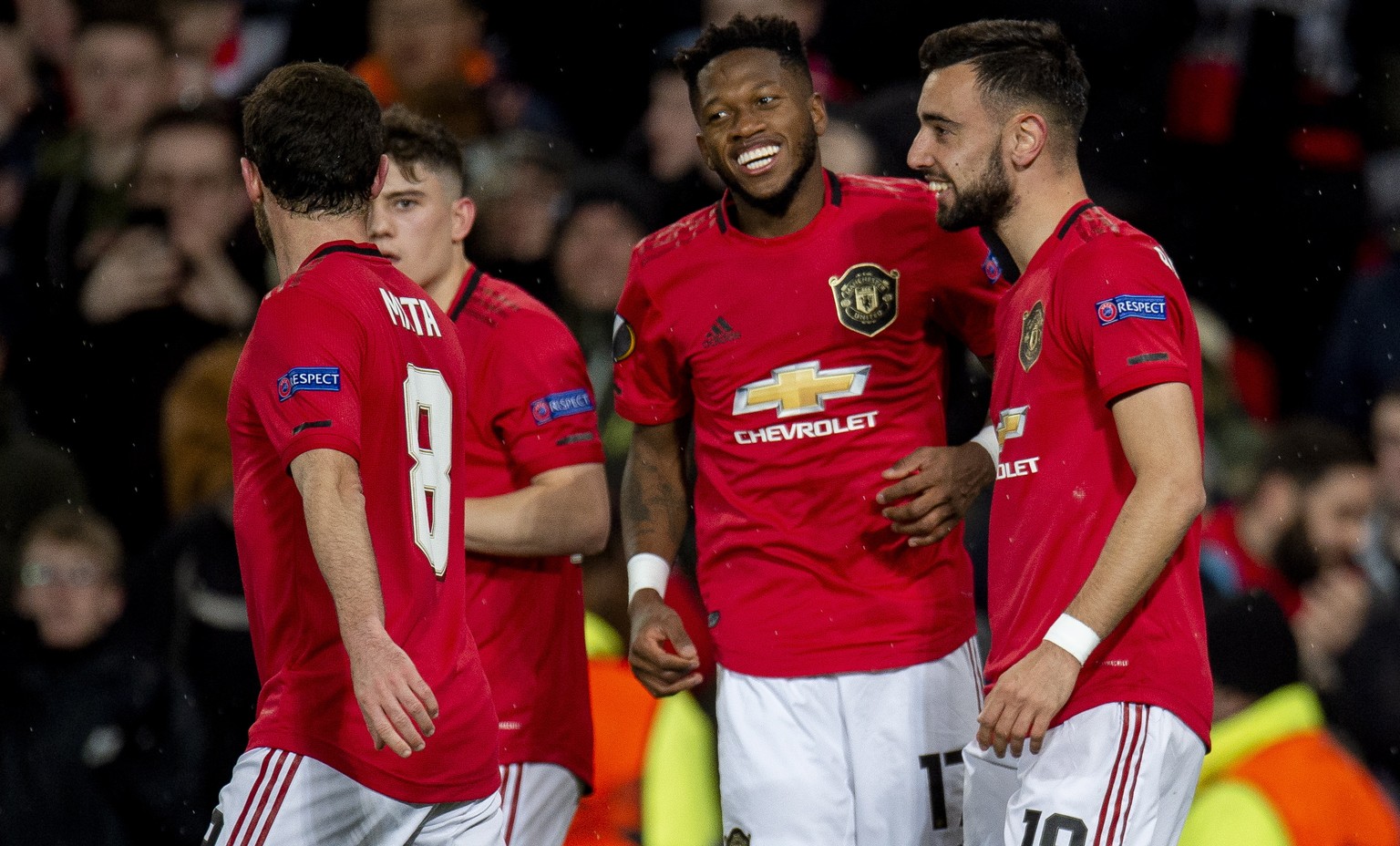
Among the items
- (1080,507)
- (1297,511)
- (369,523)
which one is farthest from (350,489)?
(1297,511)

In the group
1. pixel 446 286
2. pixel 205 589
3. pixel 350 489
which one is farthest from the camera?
pixel 205 589

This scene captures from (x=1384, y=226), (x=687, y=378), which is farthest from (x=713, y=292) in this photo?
(x=1384, y=226)

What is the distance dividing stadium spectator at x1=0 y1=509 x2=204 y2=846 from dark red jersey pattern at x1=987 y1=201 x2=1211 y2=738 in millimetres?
3793

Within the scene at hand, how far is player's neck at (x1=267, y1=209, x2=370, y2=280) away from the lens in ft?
11.9

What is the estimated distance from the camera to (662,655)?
14.4ft

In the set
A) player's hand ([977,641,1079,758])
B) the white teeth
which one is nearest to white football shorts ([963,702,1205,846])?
player's hand ([977,641,1079,758])

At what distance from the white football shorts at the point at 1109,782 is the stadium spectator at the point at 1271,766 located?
168 centimetres

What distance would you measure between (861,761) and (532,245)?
4.18 m

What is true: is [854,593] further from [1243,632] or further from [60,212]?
[60,212]

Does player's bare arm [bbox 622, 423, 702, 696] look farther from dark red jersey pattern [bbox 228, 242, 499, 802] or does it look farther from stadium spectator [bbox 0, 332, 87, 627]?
stadium spectator [bbox 0, 332, 87, 627]

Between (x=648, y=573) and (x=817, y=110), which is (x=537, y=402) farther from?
(x=817, y=110)

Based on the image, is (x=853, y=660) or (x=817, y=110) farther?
(x=817, y=110)

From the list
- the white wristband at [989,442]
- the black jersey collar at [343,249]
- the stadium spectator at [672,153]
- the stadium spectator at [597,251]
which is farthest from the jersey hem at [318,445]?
the stadium spectator at [672,153]

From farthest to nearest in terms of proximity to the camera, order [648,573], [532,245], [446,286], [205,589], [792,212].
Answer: [532,245]
[205,589]
[446,286]
[648,573]
[792,212]
